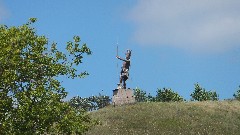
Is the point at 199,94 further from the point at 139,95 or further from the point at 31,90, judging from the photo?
the point at 31,90

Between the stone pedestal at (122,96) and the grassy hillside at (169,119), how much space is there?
113 centimetres

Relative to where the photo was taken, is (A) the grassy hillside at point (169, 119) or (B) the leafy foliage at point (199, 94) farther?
(B) the leafy foliage at point (199, 94)

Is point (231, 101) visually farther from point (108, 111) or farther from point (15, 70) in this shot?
point (15, 70)

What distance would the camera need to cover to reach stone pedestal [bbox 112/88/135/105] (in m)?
62.8

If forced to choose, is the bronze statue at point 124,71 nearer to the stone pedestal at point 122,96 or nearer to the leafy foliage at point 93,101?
the stone pedestal at point 122,96

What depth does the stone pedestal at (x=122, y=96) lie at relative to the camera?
2473 inches

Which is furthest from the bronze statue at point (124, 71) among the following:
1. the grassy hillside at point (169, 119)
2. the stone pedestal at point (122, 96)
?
the grassy hillside at point (169, 119)

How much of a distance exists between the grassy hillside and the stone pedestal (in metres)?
1.13

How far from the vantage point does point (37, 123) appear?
967 inches

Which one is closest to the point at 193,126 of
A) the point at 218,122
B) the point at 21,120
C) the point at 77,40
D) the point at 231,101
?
the point at 218,122

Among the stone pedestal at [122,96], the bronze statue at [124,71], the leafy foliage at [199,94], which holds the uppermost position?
the leafy foliage at [199,94]

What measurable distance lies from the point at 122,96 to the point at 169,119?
29.4 ft

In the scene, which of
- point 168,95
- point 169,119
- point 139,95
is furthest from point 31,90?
point 139,95

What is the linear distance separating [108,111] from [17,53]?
125 feet
